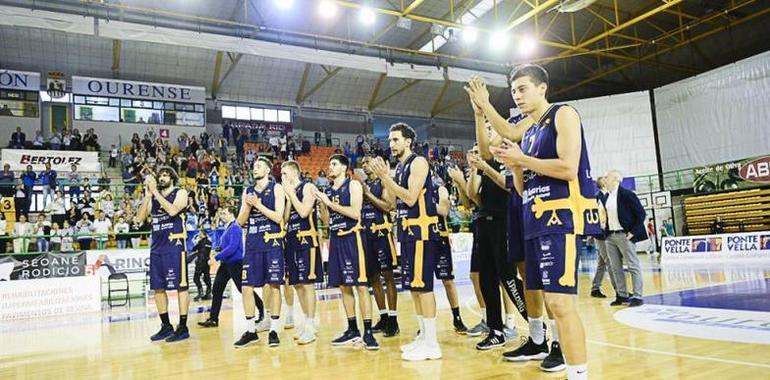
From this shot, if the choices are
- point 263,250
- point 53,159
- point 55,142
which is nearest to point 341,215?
point 263,250

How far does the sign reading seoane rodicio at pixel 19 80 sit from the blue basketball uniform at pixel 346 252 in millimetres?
21915

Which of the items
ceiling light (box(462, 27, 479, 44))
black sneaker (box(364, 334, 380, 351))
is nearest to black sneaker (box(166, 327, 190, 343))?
black sneaker (box(364, 334, 380, 351))

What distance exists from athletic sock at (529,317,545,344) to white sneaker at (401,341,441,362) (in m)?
0.80

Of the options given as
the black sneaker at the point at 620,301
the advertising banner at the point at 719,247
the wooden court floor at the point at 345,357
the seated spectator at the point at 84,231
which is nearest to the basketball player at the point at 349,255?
the wooden court floor at the point at 345,357

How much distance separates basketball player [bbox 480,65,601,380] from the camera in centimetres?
282

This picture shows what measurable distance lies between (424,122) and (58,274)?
22.7m

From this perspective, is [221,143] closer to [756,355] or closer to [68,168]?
[68,168]

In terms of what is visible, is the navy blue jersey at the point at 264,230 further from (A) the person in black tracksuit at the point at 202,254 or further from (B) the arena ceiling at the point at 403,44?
(B) the arena ceiling at the point at 403,44

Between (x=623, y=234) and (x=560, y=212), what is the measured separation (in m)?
5.02

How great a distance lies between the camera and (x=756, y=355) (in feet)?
12.9

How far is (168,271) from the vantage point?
6.41 m

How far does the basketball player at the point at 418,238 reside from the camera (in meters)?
4.53

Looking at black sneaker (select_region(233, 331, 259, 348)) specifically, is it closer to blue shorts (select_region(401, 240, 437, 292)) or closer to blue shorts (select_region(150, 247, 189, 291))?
blue shorts (select_region(150, 247, 189, 291))

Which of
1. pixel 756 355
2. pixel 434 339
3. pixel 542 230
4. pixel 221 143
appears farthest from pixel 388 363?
pixel 221 143
